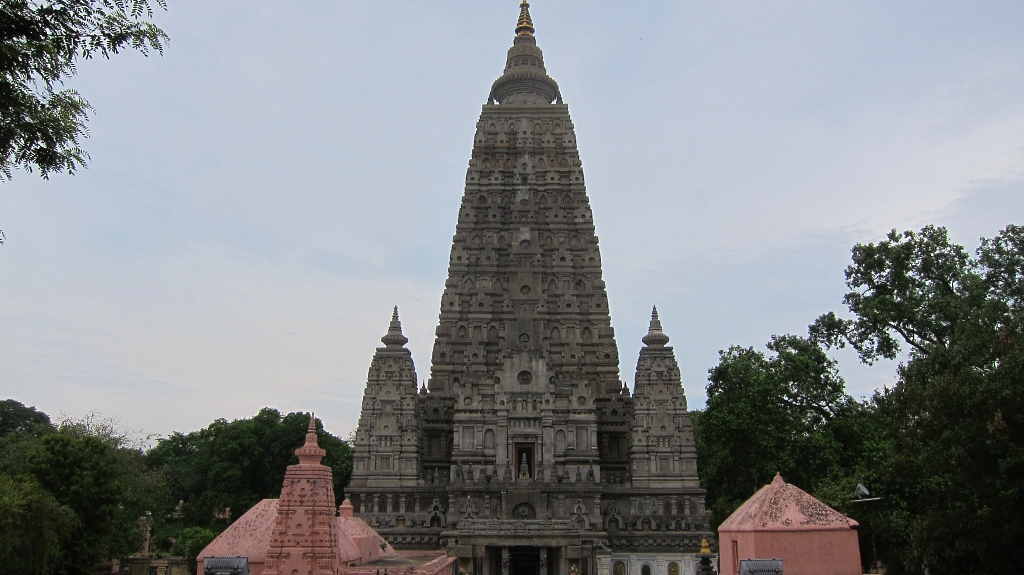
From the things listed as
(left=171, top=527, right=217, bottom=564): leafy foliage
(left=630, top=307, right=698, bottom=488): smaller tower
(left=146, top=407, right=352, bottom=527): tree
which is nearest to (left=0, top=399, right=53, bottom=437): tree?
(left=146, top=407, right=352, bottom=527): tree

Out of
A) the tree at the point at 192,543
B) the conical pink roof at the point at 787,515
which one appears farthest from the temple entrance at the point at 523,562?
the conical pink roof at the point at 787,515

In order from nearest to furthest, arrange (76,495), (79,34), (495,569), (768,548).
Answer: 1. (79,34)
2. (768,548)
3. (76,495)
4. (495,569)

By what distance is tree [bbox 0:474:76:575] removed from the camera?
2752 centimetres

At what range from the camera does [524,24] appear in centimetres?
6094

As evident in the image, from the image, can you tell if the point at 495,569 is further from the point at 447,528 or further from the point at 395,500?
the point at 395,500

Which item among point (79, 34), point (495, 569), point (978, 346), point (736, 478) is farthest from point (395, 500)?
point (79, 34)

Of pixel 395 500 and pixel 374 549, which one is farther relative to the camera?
pixel 395 500

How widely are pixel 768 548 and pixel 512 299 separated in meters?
29.2

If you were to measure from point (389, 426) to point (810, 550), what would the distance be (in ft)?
89.4

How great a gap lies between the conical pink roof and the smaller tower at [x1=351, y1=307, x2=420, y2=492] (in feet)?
80.0

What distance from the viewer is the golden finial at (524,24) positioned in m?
60.7

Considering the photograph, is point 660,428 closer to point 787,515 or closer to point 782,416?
point 782,416

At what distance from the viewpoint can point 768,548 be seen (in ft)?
65.7

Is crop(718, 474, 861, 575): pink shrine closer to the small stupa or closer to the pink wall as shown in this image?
the pink wall
